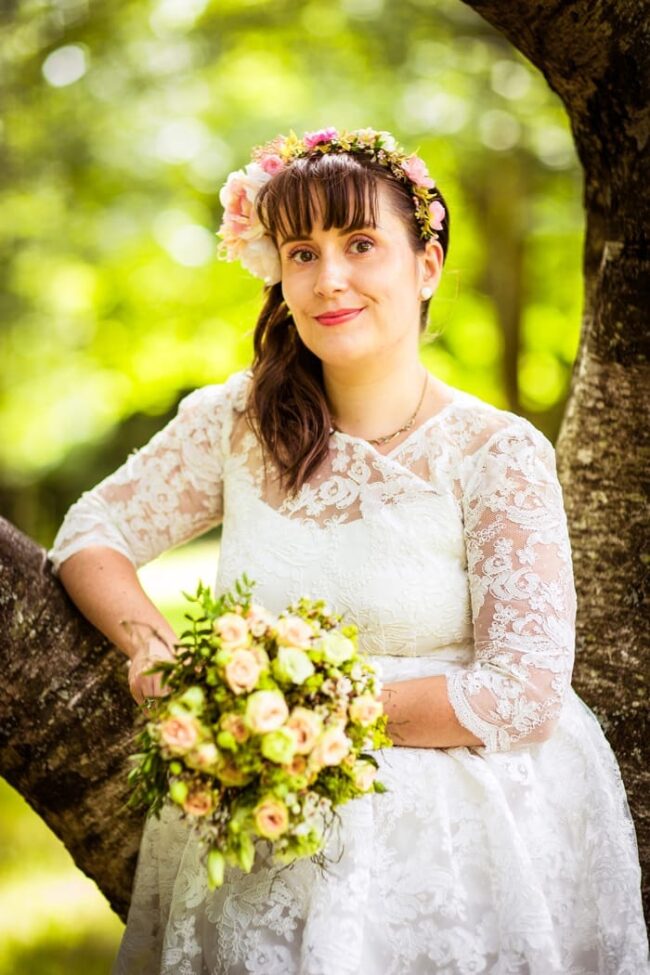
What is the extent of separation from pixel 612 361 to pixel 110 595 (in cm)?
151

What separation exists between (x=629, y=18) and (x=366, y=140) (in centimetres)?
72

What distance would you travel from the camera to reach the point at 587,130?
302cm

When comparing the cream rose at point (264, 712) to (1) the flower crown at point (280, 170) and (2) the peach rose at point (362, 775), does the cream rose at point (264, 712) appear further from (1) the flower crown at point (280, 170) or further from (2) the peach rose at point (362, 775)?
(1) the flower crown at point (280, 170)

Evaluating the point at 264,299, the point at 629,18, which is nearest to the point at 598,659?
the point at 264,299

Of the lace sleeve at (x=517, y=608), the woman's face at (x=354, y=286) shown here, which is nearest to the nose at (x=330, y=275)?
the woman's face at (x=354, y=286)

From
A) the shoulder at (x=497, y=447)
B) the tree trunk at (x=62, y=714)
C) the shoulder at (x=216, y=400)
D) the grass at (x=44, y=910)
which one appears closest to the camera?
the shoulder at (x=497, y=447)

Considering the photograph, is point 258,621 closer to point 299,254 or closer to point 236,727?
point 236,727

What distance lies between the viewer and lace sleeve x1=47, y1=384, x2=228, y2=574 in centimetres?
301

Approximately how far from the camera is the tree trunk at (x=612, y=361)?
2830 mm

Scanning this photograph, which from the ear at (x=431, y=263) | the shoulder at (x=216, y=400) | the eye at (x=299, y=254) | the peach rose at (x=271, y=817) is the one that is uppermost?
the eye at (x=299, y=254)

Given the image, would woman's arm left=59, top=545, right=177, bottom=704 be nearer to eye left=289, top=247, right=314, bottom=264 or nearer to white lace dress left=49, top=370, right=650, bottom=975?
white lace dress left=49, top=370, right=650, bottom=975

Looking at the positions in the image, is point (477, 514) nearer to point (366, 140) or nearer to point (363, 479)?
point (363, 479)

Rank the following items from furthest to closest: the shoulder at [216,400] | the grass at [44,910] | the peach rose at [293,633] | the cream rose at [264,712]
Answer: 1. the grass at [44,910]
2. the shoulder at [216,400]
3. the peach rose at [293,633]
4. the cream rose at [264,712]

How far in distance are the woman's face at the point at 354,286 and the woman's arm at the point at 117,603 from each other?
0.76 meters
